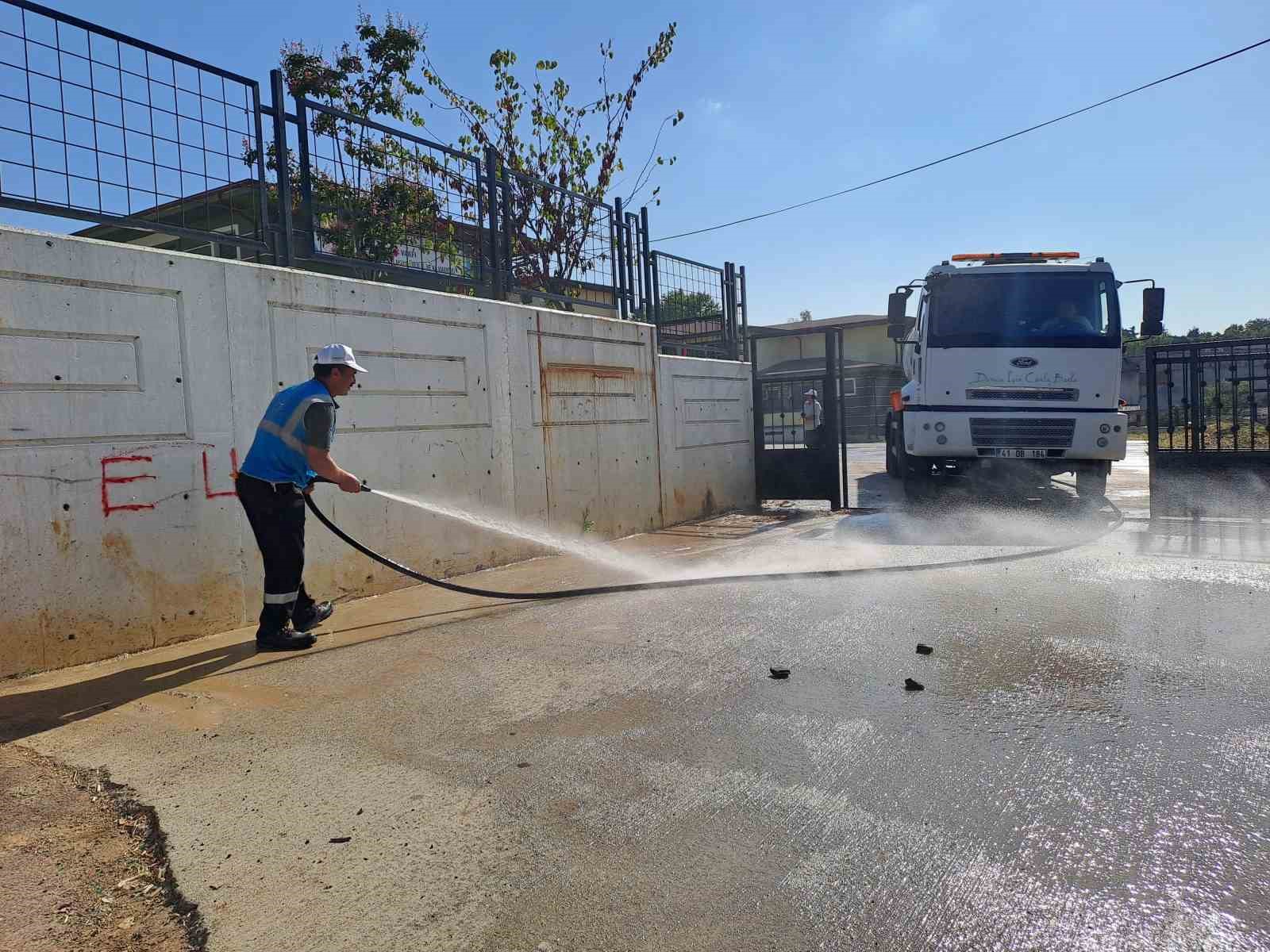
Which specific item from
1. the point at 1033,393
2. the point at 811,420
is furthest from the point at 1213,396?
the point at 811,420

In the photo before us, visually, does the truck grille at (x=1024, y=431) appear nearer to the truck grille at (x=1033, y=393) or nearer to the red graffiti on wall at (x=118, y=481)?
the truck grille at (x=1033, y=393)

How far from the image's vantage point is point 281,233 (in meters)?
6.10

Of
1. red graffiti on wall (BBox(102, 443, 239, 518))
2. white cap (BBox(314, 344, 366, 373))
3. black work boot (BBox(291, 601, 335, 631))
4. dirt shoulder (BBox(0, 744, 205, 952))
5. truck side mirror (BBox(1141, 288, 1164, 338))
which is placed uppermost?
truck side mirror (BBox(1141, 288, 1164, 338))

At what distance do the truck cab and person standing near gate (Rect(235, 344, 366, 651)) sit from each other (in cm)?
774

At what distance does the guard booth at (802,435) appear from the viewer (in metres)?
11.0

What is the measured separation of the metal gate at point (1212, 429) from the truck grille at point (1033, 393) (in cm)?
81

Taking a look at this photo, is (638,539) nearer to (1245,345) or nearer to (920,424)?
(920,424)

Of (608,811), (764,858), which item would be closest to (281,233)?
(608,811)

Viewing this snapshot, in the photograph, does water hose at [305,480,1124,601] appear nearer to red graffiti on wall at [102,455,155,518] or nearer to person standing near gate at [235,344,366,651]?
person standing near gate at [235,344,366,651]

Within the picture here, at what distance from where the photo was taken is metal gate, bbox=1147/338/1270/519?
931 cm

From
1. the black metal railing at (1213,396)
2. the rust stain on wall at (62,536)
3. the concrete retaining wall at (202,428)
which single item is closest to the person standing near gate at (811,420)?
the black metal railing at (1213,396)

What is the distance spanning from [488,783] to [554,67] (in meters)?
13.2

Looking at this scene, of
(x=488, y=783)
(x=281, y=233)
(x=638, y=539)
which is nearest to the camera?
(x=488, y=783)

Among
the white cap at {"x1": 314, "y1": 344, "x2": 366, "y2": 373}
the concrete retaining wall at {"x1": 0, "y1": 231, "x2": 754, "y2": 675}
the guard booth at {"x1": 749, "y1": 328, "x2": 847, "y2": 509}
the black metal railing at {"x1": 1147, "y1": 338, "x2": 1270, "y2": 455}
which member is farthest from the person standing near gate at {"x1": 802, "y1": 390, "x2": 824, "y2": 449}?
the white cap at {"x1": 314, "y1": 344, "x2": 366, "y2": 373}
